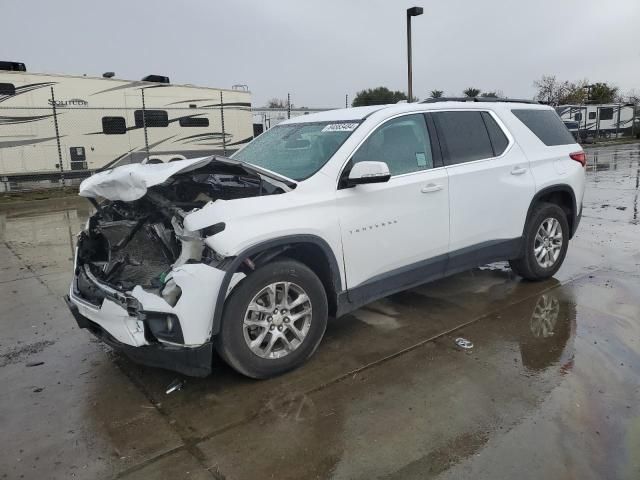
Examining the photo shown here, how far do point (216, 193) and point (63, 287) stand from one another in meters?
3.07

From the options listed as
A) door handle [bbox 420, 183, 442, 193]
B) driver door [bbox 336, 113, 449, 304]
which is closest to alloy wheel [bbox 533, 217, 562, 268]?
driver door [bbox 336, 113, 449, 304]

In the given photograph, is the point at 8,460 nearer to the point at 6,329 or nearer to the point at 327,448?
the point at 327,448

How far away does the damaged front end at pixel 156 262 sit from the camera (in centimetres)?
311

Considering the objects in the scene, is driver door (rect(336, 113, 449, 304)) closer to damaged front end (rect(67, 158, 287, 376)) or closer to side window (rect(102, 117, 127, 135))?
damaged front end (rect(67, 158, 287, 376))

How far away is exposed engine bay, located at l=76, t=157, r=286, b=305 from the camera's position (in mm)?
3543

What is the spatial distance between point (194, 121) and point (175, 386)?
1540cm

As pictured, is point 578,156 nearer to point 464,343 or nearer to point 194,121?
point 464,343

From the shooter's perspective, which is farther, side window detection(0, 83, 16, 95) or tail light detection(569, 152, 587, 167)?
side window detection(0, 83, 16, 95)

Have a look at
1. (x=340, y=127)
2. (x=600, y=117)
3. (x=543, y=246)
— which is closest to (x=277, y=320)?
(x=340, y=127)

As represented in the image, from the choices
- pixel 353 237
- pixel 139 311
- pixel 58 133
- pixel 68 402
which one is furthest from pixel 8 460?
pixel 58 133

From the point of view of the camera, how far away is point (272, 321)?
3.46 metres

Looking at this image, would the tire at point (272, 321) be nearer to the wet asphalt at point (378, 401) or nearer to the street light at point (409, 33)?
the wet asphalt at point (378, 401)

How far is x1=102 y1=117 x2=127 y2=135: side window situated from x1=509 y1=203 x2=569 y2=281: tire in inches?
549

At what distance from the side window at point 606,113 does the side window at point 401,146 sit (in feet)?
124
